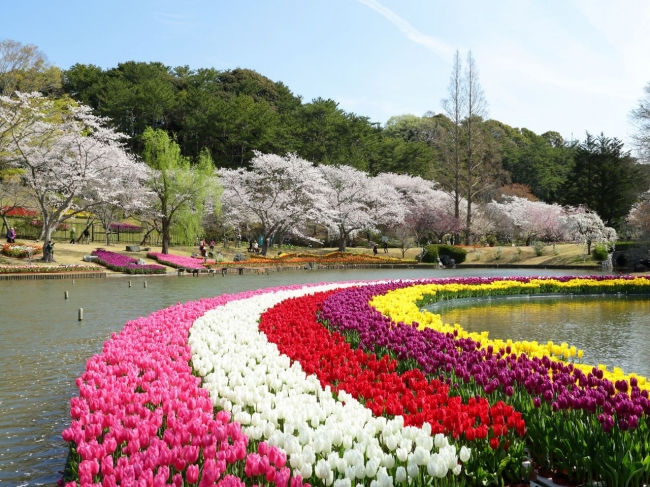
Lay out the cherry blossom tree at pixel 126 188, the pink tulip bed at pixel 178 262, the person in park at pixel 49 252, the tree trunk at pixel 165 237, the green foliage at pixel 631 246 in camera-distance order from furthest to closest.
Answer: the tree trunk at pixel 165 237 < the cherry blossom tree at pixel 126 188 < the pink tulip bed at pixel 178 262 < the green foliage at pixel 631 246 < the person in park at pixel 49 252

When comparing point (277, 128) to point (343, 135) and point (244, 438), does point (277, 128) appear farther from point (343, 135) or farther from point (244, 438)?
point (244, 438)

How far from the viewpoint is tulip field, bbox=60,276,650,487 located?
3.52 meters

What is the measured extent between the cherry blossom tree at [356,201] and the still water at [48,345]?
23375 mm

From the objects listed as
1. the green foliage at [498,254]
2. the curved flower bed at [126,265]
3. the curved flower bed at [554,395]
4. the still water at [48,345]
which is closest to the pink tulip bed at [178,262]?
the curved flower bed at [126,265]

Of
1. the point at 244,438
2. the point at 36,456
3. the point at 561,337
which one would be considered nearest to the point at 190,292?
the point at 561,337

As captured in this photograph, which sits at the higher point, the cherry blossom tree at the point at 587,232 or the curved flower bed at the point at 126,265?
the cherry blossom tree at the point at 587,232

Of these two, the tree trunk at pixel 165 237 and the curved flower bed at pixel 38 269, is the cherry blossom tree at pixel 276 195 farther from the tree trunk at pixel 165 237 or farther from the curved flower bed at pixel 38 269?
the curved flower bed at pixel 38 269

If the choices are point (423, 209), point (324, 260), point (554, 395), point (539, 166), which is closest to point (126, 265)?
point (324, 260)

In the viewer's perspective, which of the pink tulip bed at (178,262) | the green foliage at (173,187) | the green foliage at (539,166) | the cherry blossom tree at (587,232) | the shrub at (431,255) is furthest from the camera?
the green foliage at (539,166)

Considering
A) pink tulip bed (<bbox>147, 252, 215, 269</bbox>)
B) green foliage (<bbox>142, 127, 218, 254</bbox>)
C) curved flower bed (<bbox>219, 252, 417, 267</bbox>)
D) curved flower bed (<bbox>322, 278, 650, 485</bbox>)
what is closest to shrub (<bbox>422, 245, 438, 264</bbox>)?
curved flower bed (<bbox>219, 252, 417, 267</bbox>)

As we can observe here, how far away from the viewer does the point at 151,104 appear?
56.5 metres

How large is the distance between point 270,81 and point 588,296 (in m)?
67.4

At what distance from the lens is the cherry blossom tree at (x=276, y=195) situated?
4225 cm

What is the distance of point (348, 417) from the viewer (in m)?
4.42
